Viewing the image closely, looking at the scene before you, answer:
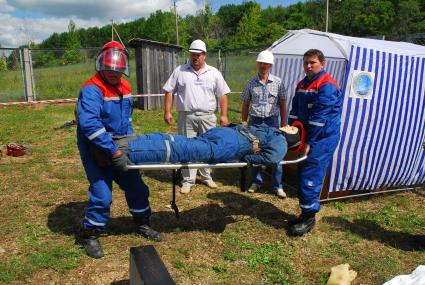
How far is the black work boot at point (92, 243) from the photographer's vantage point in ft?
13.0

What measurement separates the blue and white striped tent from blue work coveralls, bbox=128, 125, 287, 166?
173 cm

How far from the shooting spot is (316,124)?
4297 millimetres

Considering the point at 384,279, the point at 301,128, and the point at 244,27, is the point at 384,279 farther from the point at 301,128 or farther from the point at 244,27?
the point at 244,27

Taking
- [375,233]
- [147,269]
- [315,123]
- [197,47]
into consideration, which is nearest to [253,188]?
[375,233]

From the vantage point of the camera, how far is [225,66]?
15.2 m

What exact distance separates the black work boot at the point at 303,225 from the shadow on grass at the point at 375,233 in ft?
1.41

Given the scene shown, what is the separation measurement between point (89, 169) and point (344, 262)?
9.26ft

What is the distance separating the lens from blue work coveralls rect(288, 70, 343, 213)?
168 inches

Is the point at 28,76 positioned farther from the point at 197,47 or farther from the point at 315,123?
the point at 315,123

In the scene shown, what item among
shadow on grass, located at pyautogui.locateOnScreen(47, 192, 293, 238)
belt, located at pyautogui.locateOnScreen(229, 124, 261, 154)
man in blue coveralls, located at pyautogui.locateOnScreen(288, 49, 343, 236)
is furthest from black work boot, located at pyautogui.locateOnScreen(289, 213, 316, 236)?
belt, located at pyautogui.locateOnScreen(229, 124, 261, 154)

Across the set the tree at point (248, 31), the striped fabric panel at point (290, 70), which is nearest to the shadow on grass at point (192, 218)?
the striped fabric panel at point (290, 70)

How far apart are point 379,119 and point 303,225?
6.58 ft

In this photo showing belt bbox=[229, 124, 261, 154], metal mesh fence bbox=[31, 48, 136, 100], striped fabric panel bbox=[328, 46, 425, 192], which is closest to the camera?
belt bbox=[229, 124, 261, 154]

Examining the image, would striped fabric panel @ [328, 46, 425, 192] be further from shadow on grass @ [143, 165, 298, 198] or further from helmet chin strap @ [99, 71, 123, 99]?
helmet chin strap @ [99, 71, 123, 99]
